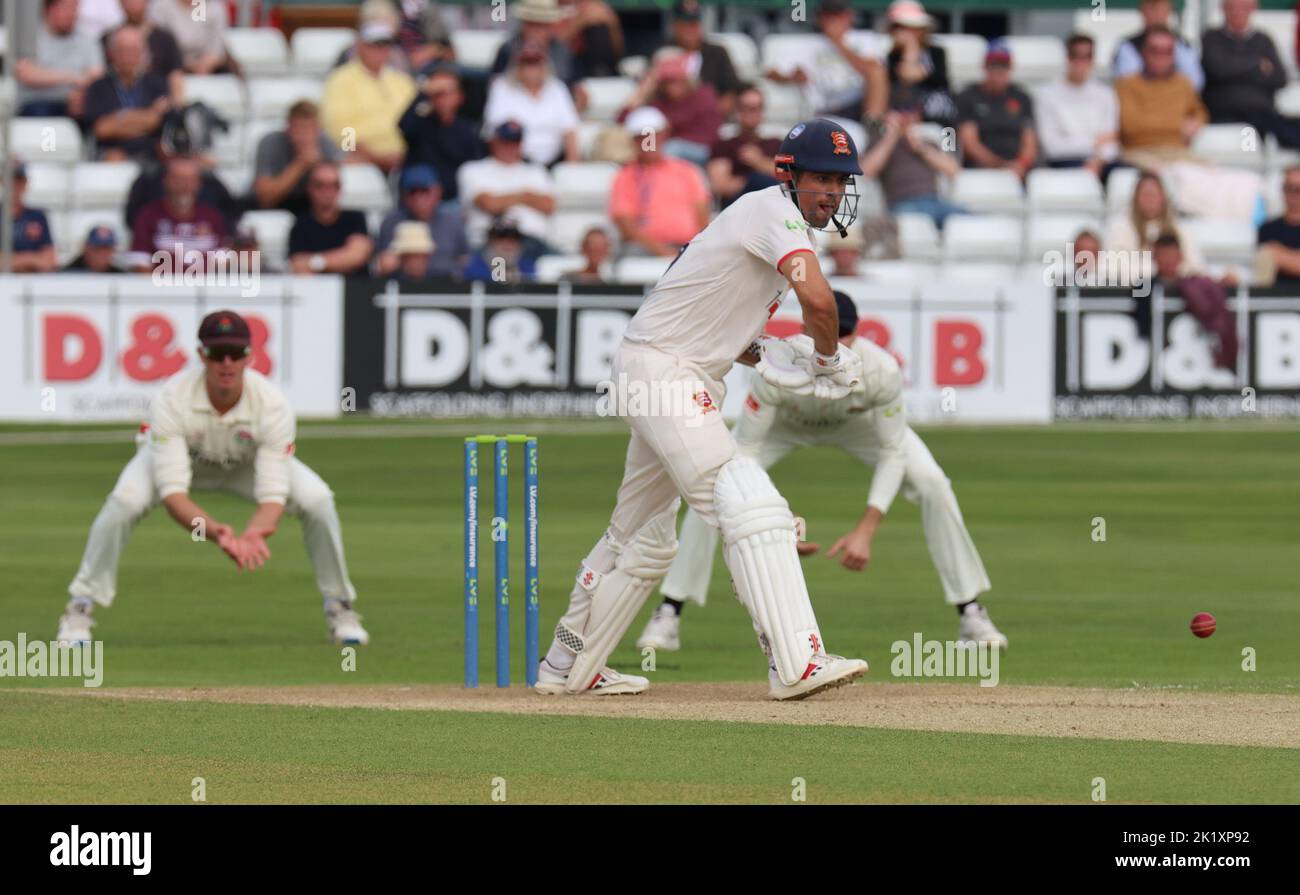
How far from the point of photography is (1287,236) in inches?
928

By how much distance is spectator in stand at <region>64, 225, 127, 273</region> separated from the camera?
21391mm

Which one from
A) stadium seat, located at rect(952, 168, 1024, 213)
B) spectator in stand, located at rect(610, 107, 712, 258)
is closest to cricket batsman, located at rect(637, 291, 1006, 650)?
spectator in stand, located at rect(610, 107, 712, 258)

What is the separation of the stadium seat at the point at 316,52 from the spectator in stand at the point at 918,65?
558cm

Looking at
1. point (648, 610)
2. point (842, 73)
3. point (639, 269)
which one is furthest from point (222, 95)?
point (648, 610)

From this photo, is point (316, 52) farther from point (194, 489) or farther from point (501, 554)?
point (501, 554)

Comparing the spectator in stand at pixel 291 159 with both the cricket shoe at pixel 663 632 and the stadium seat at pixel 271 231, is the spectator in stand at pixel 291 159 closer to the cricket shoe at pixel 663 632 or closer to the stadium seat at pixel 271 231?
the stadium seat at pixel 271 231

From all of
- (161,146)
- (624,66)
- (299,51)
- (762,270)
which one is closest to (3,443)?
(161,146)

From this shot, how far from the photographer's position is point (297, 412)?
70.6 ft

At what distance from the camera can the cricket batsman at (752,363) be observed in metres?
9.04

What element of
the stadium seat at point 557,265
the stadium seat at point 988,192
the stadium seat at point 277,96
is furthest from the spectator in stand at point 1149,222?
the stadium seat at point 277,96

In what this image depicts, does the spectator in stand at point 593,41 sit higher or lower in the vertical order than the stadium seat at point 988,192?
higher

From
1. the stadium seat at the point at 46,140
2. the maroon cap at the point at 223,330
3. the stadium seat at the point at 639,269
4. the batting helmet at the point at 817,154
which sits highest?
the stadium seat at the point at 46,140

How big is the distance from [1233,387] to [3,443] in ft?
34.9
